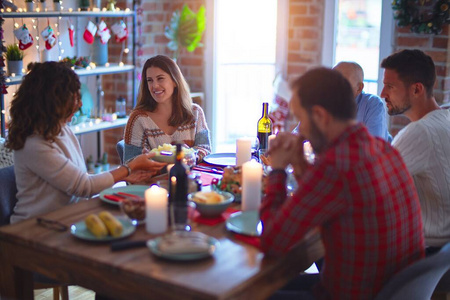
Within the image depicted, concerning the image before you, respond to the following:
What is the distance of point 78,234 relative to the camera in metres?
1.79

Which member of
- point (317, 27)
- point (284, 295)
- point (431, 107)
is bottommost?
point (284, 295)

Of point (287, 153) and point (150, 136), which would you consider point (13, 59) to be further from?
point (287, 153)

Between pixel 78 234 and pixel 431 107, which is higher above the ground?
pixel 431 107

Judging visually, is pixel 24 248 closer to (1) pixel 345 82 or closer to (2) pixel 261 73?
(1) pixel 345 82

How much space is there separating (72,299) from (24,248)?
1234 millimetres

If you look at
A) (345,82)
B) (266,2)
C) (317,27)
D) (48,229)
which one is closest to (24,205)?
(48,229)

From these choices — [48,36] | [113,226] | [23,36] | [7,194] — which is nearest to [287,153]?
[113,226]

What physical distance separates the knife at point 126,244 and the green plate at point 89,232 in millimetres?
41

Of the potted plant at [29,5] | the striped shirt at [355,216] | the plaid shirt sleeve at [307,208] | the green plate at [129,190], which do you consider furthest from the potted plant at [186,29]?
the plaid shirt sleeve at [307,208]

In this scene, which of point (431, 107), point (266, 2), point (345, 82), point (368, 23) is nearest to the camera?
point (345, 82)

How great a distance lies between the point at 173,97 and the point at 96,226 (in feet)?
4.80

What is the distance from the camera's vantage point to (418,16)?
3764 mm

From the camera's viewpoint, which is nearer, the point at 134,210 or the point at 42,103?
the point at 134,210

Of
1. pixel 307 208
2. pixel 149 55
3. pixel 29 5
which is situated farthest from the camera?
pixel 149 55
